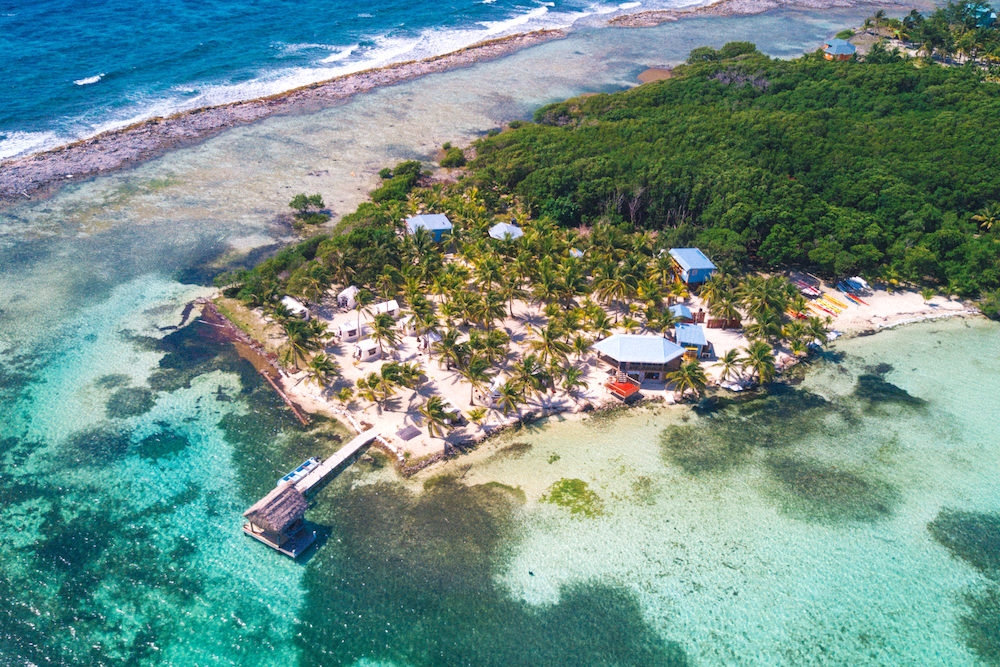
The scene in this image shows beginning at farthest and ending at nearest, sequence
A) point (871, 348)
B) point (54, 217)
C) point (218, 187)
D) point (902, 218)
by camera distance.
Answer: point (218, 187)
point (54, 217)
point (902, 218)
point (871, 348)

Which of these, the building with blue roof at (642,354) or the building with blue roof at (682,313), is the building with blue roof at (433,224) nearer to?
the building with blue roof at (642,354)

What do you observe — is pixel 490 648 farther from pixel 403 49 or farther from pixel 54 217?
pixel 403 49

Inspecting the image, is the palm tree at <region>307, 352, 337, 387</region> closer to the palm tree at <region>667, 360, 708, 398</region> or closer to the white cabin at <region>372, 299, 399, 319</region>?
the white cabin at <region>372, 299, 399, 319</region>

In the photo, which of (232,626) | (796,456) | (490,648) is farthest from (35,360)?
(796,456)

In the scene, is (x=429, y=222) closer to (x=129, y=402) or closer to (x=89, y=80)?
(x=129, y=402)

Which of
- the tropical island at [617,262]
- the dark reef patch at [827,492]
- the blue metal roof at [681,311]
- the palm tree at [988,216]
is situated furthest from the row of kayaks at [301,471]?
the palm tree at [988,216]

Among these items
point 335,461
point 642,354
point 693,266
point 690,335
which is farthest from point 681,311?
point 335,461
